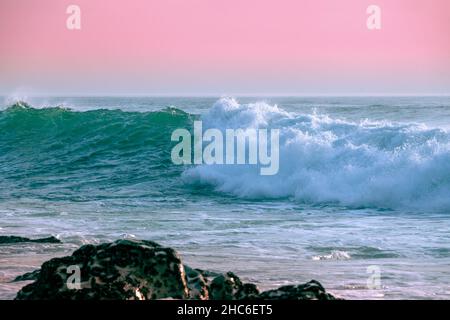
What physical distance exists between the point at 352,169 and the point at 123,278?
40.8 ft

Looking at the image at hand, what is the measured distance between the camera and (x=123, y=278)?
6.02m

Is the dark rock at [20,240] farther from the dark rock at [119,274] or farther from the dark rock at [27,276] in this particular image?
the dark rock at [119,274]

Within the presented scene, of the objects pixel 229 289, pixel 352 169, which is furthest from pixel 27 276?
pixel 352 169

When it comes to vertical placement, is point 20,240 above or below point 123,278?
below

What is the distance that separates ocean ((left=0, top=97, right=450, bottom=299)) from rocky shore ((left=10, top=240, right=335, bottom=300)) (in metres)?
1.12

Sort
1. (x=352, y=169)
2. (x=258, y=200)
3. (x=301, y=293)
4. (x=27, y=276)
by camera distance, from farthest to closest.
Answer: (x=352, y=169), (x=258, y=200), (x=27, y=276), (x=301, y=293)

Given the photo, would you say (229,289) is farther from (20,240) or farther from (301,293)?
(20,240)

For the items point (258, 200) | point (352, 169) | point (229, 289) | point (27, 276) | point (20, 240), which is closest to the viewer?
point (229, 289)

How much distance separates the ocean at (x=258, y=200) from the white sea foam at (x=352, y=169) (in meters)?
0.04

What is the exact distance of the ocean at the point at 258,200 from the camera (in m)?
8.96

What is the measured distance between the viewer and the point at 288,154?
66.3 ft

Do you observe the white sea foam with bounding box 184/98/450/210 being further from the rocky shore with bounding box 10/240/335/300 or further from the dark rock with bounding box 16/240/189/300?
the dark rock with bounding box 16/240/189/300

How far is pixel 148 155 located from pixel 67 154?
107 inches
